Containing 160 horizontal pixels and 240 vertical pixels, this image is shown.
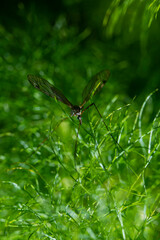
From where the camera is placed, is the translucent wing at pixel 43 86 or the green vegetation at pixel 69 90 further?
the green vegetation at pixel 69 90

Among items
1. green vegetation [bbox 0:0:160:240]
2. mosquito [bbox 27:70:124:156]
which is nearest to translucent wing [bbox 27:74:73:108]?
mosquito [bbox 27:70:124:156]

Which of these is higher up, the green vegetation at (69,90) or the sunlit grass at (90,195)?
the green vegetation at (69,90)

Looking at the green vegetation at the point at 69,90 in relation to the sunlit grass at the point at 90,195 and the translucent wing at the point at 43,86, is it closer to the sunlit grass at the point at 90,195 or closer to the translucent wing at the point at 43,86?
the sunlit grass at the point at 90,195

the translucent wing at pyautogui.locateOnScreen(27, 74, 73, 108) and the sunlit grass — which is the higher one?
the translucent wing at pyautogui.locateOnScreen(27, 74, 73, 108)

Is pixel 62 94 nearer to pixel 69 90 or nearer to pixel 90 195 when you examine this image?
pixel 90 195

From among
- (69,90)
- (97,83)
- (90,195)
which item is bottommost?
(90,195)

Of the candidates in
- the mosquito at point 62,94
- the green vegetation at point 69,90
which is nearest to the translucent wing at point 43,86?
the mosquito at point 62,94

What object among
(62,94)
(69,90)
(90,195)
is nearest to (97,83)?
(62,94)

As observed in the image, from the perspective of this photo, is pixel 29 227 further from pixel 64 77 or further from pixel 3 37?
pixel 3 37

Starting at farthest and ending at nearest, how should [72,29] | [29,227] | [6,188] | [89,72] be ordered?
1. [72,29]
2. [89,72]
3. [6,188]
4. [29,227]

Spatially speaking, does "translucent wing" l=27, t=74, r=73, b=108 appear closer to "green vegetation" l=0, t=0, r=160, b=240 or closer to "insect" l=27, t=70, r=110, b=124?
"insect" l=27, t=70, r=110, b=124

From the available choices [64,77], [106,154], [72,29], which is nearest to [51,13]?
[72,29]
